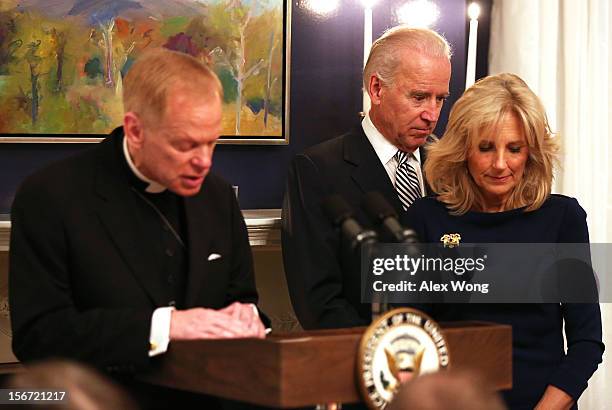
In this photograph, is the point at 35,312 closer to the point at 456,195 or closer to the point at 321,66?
the point at 456,195

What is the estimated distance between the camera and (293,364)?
225cm

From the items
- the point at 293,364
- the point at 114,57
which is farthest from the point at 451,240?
the point at 114,57

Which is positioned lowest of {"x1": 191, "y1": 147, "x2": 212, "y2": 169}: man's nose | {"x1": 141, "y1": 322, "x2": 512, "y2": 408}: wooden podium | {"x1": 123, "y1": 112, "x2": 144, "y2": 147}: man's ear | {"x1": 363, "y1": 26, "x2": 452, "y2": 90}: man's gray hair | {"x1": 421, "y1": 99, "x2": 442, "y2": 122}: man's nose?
{"x1": 141, "y1": 322, "x2": 512, "y2": 408}: wooden podium

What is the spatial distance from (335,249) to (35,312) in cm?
115

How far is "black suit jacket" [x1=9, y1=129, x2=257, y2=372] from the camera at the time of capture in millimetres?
2650

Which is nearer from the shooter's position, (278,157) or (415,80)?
(415,80)

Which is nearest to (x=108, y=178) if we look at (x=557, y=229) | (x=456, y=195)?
(x=456, y=195)

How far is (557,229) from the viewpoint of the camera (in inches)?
132

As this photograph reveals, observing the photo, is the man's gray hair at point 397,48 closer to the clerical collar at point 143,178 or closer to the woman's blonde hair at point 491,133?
the woman's blonde hair at point 491,133

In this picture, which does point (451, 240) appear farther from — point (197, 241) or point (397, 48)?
Answer: point (197, 241)

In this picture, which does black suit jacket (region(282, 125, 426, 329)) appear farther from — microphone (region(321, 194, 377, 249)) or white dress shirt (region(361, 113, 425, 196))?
microphone (region(321, 194, 377, 249))

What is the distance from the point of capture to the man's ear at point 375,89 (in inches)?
148

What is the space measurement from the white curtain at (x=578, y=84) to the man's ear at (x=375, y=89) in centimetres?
142

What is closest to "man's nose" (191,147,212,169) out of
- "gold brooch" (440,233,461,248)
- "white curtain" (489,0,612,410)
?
"gold brooch" (440,233,461,248)
